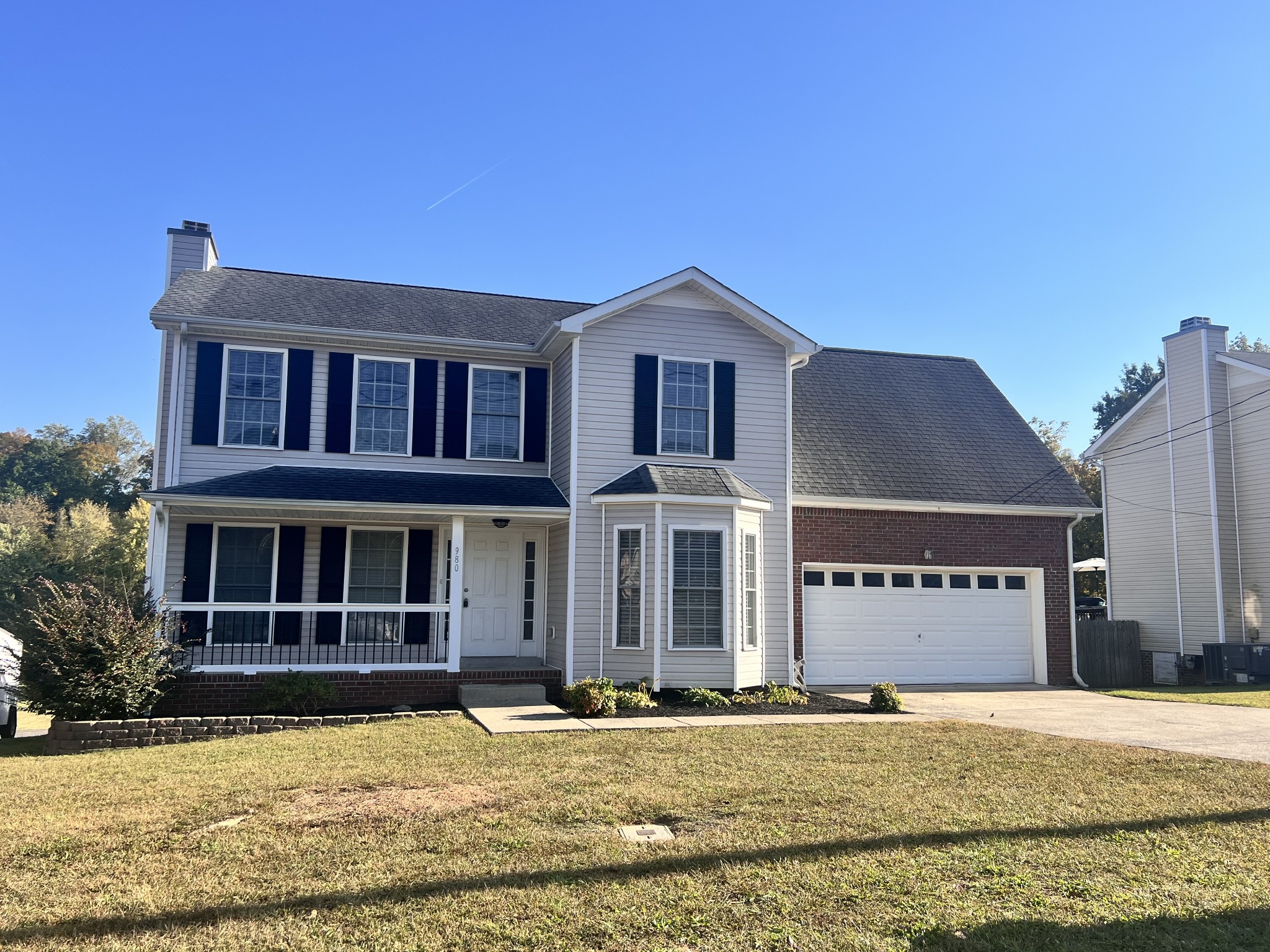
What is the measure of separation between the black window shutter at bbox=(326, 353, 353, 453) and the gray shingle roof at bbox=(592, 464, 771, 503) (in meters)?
4.26

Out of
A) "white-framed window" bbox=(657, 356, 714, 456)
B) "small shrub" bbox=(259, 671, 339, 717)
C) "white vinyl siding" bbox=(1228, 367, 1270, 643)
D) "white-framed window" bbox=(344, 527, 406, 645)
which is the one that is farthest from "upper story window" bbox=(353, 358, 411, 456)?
"white vinyl siding" bbox=(1228, 367, 1270, 643)

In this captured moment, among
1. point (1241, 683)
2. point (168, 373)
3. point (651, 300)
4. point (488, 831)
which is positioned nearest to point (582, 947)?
point (488, 831)

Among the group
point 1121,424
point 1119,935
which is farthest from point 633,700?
point 1121,424

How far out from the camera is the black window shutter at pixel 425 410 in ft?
49.5

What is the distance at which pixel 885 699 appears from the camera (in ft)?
42.1

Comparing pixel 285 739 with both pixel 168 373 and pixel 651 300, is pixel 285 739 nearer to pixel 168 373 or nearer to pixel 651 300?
pixel 168 373

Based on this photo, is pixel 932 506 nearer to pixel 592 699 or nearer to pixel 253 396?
pixel 592 699

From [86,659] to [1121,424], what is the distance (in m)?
23.5

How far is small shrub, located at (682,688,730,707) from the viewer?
518 inches

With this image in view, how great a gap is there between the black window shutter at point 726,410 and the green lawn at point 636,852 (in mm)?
6510

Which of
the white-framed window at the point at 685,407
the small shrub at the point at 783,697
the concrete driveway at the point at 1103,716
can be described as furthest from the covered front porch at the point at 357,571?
the concrete driveway at the point at 1103,716

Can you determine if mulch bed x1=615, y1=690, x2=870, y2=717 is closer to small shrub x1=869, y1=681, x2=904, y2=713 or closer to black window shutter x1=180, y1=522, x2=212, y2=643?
small shrub x1=869, y1=681, x2=904, y2=713

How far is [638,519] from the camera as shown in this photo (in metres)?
14.0

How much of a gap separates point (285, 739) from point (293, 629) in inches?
Result: 148
